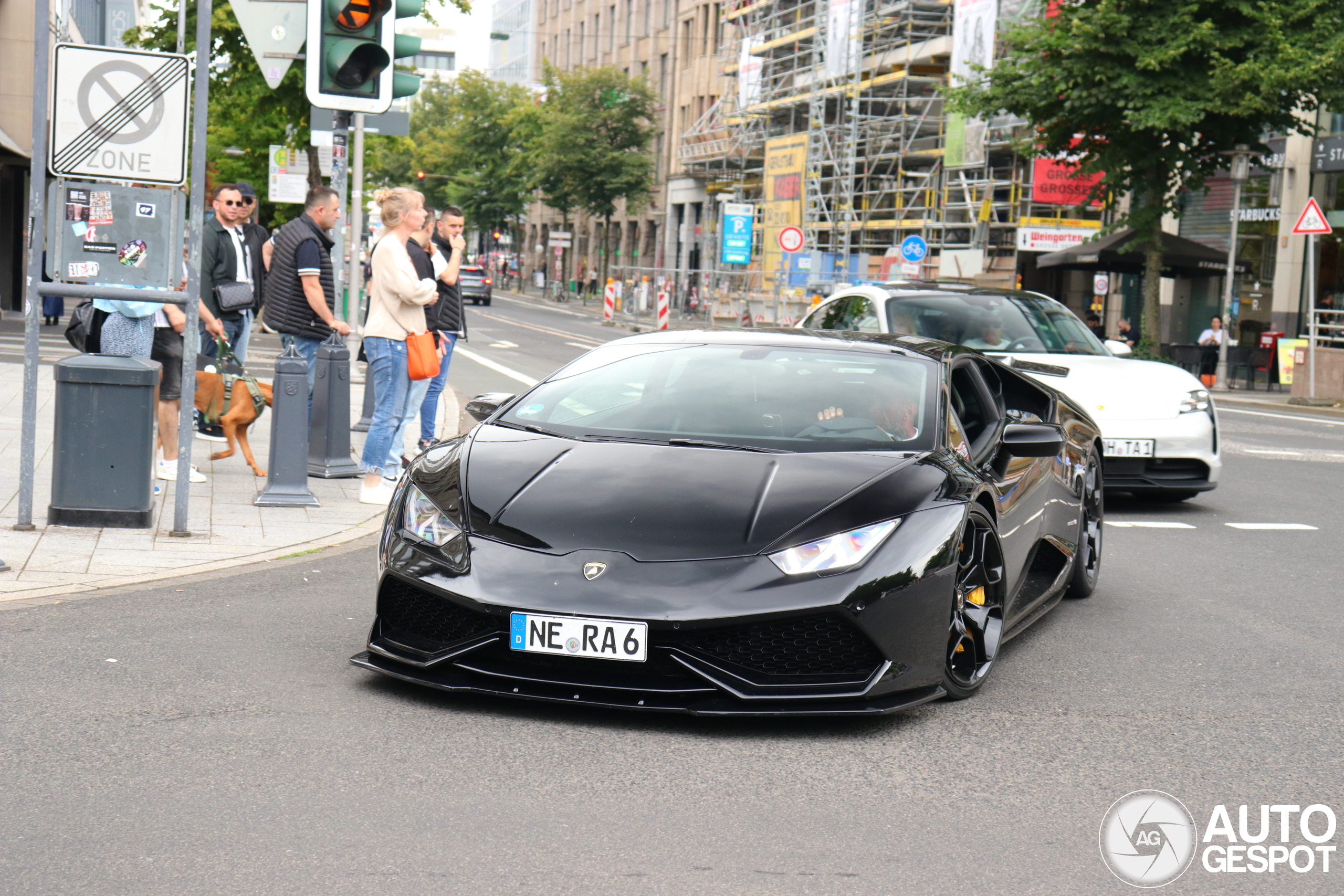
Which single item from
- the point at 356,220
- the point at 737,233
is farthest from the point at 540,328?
the point at 356,220

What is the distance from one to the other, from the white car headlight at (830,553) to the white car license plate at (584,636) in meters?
0.47

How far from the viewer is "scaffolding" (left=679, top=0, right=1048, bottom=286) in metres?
38.6

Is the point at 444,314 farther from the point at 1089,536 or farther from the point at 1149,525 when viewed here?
the point at 1089,536

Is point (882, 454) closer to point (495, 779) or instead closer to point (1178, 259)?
point (495, 779)

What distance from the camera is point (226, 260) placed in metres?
9.94

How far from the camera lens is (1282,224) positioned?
106 feet

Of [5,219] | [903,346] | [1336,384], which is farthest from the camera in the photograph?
[5,219]

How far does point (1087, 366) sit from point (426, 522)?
6.84 m

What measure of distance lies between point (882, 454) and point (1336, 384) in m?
22.1

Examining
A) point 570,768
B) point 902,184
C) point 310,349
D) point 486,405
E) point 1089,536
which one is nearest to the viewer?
point 570,768

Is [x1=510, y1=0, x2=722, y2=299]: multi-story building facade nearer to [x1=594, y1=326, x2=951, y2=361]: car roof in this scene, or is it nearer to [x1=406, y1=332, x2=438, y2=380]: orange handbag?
[x1=406, y1=332, x2=438, y2=380]: orange handbag

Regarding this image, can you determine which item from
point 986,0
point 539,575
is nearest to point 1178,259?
point 986,0

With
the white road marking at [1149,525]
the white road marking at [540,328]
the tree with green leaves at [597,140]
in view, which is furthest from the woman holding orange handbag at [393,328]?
the tree with green leaves at [597,140]

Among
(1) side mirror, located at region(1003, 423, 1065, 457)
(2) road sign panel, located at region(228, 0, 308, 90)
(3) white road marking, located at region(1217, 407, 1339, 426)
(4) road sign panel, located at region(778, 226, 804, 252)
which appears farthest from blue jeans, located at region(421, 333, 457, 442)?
(4) road sign panel, located at region(778, 226, 804, 252)
